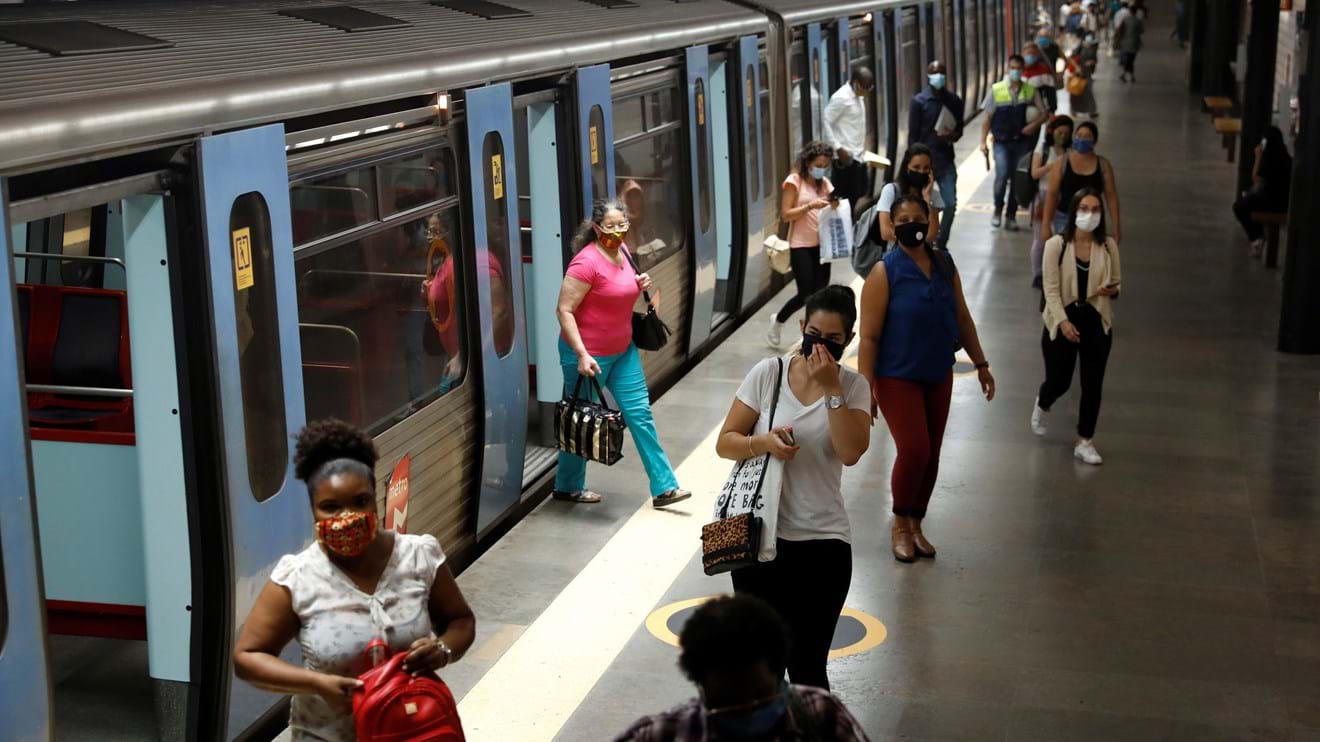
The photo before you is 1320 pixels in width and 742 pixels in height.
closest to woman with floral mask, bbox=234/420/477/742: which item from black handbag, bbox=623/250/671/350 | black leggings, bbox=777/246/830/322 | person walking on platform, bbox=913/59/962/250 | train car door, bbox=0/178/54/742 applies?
train car door, bbox=0/178/54/742

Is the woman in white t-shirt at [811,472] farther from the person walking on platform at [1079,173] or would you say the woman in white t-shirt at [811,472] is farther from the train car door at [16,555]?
the person walking on platform at [1079,173]

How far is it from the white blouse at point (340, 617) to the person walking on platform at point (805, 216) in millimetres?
8319

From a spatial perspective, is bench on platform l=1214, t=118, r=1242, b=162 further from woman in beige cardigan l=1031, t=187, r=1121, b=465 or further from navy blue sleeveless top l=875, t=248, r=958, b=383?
navy blue sleeveless top l=875, t=248, r=958, b=383

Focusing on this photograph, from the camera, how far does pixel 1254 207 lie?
52.6ft

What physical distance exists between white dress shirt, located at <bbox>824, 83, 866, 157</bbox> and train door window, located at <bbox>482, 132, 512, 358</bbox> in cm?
631

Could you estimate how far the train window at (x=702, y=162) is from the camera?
38.1 ft

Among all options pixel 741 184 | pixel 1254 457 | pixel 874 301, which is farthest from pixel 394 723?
pixel 741 184

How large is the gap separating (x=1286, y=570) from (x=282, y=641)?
5528mm

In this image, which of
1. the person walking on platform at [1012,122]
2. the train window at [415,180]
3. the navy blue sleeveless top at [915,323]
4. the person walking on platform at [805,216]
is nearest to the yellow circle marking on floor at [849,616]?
the navy blue sleeveless top at [915,323]

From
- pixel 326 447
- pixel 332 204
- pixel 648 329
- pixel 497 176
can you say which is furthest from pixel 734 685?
pixel 648 329

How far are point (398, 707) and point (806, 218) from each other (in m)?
8.81

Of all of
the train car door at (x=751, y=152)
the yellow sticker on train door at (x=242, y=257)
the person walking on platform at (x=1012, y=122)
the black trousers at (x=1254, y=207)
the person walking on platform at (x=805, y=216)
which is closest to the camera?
the yellow sticker on train door at (x=242, y=257)

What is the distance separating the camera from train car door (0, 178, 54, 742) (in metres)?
4.26

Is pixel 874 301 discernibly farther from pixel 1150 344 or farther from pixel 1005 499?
pixel 1150 344
